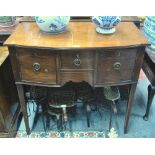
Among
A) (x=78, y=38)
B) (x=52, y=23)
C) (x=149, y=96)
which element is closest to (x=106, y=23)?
(x=78, y=38)

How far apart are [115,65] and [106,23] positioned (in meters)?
0.23

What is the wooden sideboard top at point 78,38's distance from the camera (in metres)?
1.03

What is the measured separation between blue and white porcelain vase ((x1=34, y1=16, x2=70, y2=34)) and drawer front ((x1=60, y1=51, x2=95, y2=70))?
0.49 ft

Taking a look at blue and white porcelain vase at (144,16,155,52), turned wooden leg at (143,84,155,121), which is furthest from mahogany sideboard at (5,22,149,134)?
turned wooden leg at (143,84,155,121)

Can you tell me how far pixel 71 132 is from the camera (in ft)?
5.08

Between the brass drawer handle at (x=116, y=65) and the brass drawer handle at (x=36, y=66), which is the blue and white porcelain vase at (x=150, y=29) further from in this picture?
the brass drawer handle at (x=36, y=66)

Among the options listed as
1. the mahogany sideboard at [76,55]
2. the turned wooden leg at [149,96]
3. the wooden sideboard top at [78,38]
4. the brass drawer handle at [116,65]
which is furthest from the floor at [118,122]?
the wooden sideboard top at [78,38]

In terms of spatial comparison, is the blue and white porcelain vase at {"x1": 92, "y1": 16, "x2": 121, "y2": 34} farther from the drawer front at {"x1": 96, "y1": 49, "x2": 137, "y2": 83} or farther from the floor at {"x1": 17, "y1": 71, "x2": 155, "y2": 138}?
the floor at {"x1": 17, "y1": 71, "x2": 155, "y2": 138}

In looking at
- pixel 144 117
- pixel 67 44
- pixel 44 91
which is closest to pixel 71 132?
pixel 44 91

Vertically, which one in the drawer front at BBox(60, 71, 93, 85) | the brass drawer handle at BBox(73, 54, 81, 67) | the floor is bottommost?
the floor

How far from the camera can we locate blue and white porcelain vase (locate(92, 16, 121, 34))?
105 cm
